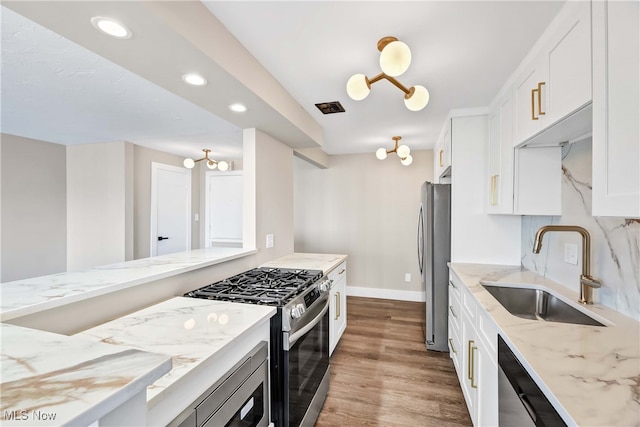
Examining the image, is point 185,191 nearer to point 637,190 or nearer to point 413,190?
point 413,190

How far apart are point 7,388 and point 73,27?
1305mm

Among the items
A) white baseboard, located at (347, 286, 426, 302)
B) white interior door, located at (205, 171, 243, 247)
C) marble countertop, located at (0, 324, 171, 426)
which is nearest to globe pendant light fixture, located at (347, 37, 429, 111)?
marble countertop, located at (0, 324, 171, 426)

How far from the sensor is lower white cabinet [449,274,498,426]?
138 centimetres

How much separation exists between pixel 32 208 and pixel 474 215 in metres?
5.08

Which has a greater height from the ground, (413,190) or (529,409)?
(413,190)

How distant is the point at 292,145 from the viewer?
3.08 meters

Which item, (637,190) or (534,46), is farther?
(534,46)

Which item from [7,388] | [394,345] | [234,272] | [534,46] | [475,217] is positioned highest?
[534,46]

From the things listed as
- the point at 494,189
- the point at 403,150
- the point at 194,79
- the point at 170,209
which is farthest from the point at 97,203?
the point at 494,189

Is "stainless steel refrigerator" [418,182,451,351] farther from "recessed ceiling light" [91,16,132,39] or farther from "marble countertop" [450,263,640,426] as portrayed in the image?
"recessed ceiling light" [91,16,132,39]

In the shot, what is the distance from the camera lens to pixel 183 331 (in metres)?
1.10

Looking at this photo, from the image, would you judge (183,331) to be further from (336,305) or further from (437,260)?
(437,260)

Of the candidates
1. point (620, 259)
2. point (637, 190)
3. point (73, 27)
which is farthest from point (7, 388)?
point (620, 259)

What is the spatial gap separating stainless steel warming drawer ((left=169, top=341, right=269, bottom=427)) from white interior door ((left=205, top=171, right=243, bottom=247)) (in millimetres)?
4164
